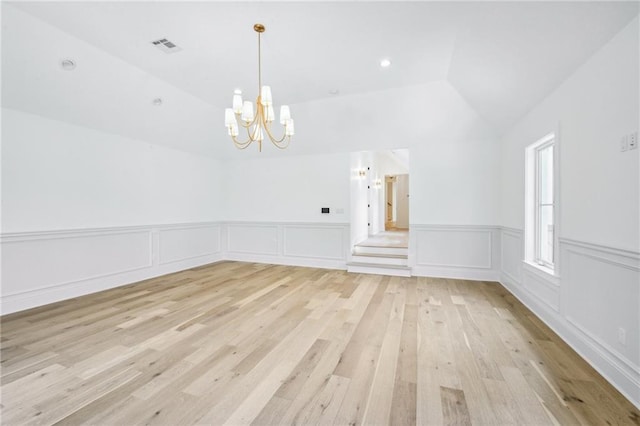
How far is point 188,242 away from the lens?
5.79m

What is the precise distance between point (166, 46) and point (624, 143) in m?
4.12

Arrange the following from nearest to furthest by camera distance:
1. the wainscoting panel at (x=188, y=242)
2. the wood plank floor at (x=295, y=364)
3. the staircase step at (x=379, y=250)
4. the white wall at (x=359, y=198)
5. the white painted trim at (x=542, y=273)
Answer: the wood plank floor at (x=295, y=364)
the white painted trim at (x=542, y=273)
the wainscoting panel at (x=188, y=242)
the staircase step at (x=379, y=250)
the white wall at (x=359, y=198)

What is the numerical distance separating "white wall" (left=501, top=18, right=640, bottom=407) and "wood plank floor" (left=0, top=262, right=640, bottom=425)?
0.23 meters

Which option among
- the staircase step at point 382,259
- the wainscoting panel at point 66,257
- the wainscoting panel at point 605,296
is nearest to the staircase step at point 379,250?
A: the staircase step at point 382,259

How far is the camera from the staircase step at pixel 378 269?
5070mm

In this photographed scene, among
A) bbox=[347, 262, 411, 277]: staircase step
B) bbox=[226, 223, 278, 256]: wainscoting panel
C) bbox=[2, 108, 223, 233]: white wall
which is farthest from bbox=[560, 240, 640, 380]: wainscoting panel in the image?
bbox=[2, 108, 223, 233]: white wall

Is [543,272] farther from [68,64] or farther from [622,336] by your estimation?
[68,64]

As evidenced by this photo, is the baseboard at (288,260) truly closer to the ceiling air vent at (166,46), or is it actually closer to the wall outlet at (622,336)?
the wall outlet at (622,336)

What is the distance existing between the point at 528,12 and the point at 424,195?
10.7 ft

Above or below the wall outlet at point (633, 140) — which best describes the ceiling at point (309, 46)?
above

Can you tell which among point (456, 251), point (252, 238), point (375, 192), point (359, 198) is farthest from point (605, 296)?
point (375, 192)

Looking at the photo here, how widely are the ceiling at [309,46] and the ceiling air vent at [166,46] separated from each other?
6 cm

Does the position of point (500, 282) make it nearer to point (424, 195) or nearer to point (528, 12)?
point (424, 195)

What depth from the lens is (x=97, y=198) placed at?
13.9ft
